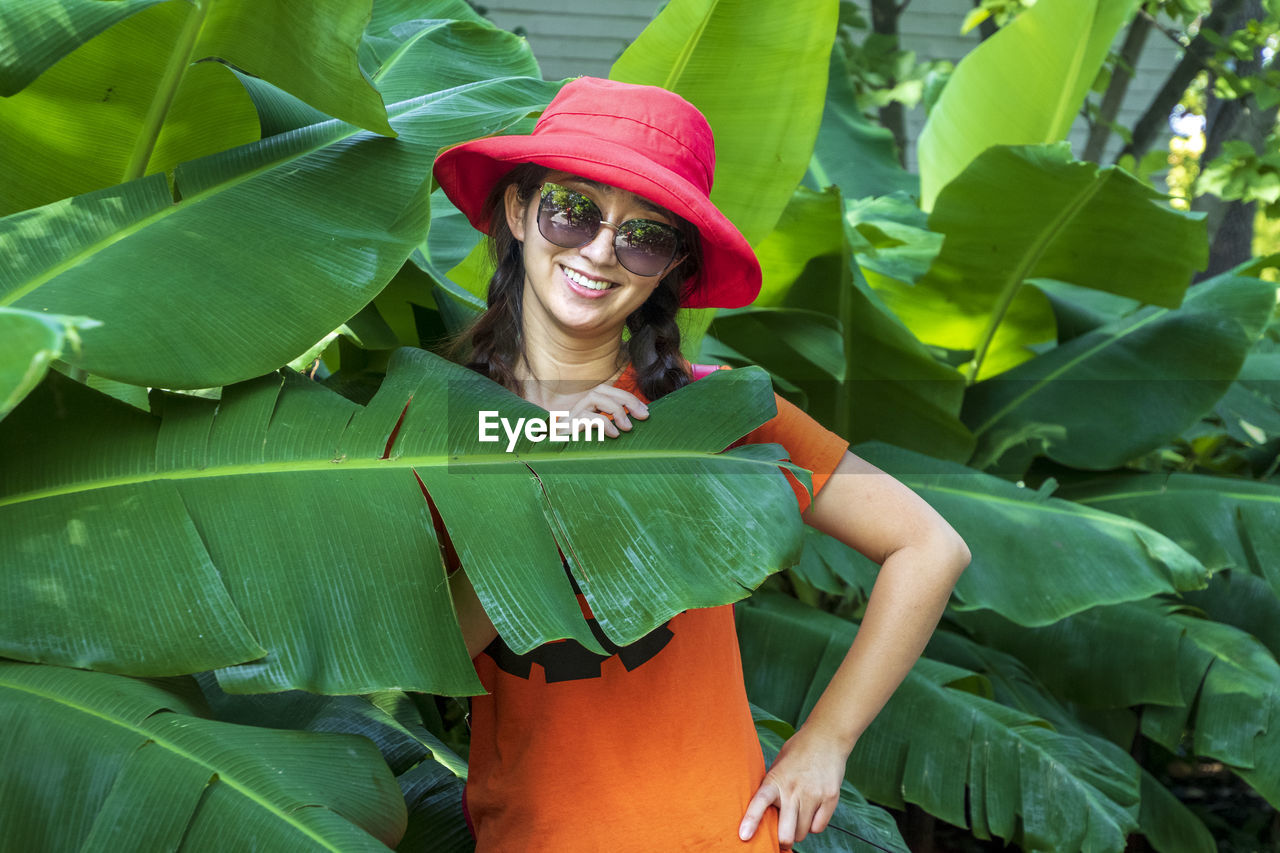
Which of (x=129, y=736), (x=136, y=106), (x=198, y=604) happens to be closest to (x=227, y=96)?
(x=136, y=106)

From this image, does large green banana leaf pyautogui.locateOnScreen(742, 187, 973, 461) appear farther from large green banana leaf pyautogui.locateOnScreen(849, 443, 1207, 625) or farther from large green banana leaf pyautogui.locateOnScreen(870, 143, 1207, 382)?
large green banana leaf pyautogui.locateOnScreen(849, 443, 1207, 625)

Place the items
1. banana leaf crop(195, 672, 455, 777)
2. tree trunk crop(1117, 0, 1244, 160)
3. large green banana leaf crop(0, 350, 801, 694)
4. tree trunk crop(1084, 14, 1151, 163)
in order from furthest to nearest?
tree trunk crop(1084, 14, 1151, 163) → tree trunk crop(1117, 0, 1244, 160) → banana leaf crop(195, 672, 455, 777) → large green banana leaf crop(0, 350, 801, 694)

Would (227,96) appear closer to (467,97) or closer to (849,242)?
(467,97)

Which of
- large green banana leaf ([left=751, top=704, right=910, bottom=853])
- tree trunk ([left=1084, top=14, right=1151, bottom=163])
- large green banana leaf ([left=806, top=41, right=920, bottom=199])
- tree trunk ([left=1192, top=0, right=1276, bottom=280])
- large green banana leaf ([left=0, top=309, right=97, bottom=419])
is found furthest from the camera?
tree trunk ([left=1084, top=14, right=1151, bottom=163])

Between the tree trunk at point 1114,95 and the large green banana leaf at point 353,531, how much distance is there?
4.10m

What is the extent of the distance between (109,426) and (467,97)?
0.80 metres

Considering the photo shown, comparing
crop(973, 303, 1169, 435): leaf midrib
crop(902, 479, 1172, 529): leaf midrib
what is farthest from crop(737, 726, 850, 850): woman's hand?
crop(973, 303, 1169, 435): leaf midrib

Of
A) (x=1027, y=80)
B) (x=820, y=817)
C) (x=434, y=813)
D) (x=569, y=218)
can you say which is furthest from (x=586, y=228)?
(x=1027, y=80)

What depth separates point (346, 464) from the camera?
1.24 m

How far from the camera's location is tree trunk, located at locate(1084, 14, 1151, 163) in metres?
4.71

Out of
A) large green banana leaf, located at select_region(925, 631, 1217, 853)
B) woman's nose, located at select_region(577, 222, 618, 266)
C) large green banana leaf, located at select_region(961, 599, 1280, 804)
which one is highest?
woman's nose, located at select_region(577, 222, 618, 266)

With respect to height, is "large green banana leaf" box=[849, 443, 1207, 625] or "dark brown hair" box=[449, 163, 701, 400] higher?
"dark brown hair" box=[449, 163, 701, 400]

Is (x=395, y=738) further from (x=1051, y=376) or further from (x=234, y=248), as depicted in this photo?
(x=1051, y=376)

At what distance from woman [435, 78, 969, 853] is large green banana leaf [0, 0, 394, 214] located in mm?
219
